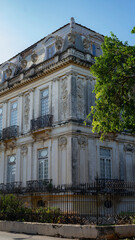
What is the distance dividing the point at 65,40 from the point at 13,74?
635cm

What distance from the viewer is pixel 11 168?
75.5 ft

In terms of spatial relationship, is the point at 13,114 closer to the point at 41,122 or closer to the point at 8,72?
the point at 8,72

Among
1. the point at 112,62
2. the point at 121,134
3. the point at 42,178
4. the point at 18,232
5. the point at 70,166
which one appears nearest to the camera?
the point at 18,232

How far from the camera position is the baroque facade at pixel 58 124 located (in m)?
18.9

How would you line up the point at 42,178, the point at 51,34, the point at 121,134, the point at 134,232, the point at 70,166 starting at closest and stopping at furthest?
Answer: the point at 134,232, the point at 70,166, the point at 42,178, the point at 121,134, the point at 51,34

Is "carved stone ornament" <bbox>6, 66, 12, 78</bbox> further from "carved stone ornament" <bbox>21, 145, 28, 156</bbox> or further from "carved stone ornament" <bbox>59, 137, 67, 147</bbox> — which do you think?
"carved stone ornament" <bbox>59, 137, 67, 147</bbox>

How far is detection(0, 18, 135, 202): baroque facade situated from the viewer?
18922 millimetres

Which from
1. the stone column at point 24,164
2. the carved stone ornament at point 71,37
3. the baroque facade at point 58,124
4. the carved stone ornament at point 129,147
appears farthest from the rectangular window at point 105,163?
the carved stone ornament at point 71,37

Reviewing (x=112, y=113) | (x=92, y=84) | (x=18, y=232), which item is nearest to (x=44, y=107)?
(x=92, y=84)

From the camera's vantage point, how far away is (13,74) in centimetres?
2612

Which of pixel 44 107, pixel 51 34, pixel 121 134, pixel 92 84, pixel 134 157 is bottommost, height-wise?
pixel 134 157

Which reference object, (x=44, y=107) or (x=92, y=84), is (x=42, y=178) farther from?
(x=92, y=84)

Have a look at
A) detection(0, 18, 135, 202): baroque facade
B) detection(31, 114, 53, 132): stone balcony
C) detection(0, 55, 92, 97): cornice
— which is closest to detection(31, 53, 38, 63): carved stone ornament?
detection(0, 18, 135, 202): baroque facade

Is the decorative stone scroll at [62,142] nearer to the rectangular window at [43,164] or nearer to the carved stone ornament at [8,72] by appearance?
the rectangular window at [43,164]
